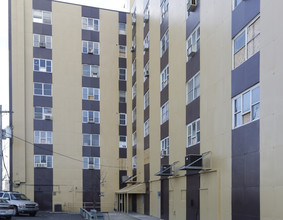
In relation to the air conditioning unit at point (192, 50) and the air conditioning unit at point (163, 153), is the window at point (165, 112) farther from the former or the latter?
the air conditioning unit at point (192, 50)

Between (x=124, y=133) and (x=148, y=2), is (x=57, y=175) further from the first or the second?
(x=148, y=2)

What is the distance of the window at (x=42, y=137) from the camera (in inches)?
1310

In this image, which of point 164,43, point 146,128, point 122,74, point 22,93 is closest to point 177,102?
point 164,43

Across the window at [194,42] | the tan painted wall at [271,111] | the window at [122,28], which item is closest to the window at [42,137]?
the window at [122,28]

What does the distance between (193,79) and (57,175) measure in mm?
20249

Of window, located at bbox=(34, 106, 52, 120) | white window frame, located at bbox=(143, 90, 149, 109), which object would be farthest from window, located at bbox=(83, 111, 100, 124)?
white window frame, located at bbox=(143, 90, 149, 109)

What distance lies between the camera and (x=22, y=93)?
32906 millimetres

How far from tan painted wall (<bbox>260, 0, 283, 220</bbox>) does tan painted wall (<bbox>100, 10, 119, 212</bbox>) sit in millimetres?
25024

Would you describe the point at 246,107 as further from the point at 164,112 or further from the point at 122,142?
the point at 122,142

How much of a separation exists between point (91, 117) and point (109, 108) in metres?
2.11

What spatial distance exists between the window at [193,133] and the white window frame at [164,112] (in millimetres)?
4222

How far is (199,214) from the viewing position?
16.9m

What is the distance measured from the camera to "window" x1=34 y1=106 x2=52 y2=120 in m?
33.5

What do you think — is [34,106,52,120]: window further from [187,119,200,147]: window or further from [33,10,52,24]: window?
[187,119,200,147]: window
